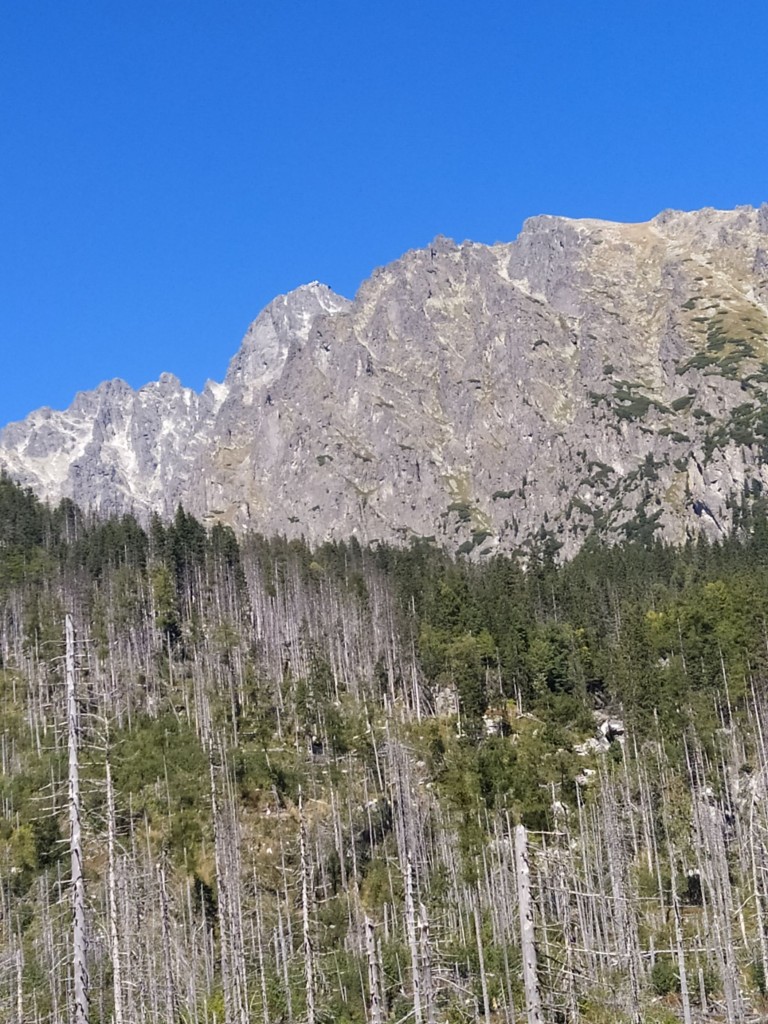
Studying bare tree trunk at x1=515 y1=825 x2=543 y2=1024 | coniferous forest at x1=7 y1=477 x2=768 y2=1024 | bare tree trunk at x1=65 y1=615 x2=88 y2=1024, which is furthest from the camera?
coniferous forest at x1=7 y1=477 x2=768 y2=1024

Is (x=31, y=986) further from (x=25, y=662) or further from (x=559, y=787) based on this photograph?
(x=25, y=662)

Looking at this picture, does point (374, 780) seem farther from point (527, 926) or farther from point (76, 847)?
point (527, 926)

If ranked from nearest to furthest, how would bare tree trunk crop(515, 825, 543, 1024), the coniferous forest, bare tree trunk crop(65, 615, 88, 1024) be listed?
bare tree trunk crop(515, 825, 543, 1024), bare tree trunk crop(65, 615, 88, 1024), the coniferous forest

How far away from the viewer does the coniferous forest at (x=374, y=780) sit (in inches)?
2410

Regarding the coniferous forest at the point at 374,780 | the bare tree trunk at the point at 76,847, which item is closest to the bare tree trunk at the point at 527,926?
the bare tree trunk at the point at 76,847

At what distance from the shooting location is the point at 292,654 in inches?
4899

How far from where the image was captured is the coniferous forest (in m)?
61.2

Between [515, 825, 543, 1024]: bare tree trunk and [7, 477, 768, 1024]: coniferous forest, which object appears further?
[7, 477, 768, 1024]: coniferous forest

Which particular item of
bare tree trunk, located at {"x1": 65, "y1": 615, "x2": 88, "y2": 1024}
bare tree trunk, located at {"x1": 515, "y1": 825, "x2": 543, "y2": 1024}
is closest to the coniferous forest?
bare tree trunk, located at {"x1": 65, "y1": 615, "x2": 88, "y2": 1024}

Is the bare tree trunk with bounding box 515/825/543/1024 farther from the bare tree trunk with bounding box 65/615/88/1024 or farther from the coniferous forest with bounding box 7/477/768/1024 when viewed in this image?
the coniferous forest with bounding box 7/477/768/1024

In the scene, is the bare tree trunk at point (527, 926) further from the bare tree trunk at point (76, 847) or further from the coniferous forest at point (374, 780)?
the coniferous forest at point (374, 780)

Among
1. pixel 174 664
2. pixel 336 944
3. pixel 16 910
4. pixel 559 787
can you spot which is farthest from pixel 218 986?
pixel 174 664

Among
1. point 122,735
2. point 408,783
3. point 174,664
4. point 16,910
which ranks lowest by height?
point 16,910

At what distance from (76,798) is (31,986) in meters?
50.5
